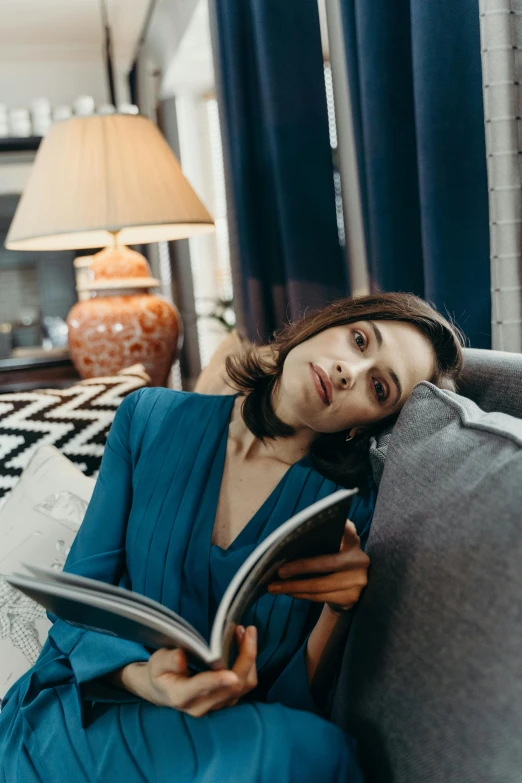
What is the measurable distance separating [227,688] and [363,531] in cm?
36

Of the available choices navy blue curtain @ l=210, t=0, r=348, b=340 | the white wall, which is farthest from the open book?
the white wall

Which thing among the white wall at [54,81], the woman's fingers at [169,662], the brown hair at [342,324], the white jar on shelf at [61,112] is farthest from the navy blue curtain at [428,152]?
the white wall at [54,81]

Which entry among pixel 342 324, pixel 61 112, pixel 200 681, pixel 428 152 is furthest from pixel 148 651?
pixel 61 112

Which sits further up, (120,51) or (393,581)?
(120,51)

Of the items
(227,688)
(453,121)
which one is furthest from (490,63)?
(227,688)

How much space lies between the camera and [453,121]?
4.23 feet

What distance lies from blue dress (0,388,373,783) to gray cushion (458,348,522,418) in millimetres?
211

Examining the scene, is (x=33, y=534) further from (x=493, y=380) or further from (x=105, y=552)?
(x=493, y=380)

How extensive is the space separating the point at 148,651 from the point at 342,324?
529 mm

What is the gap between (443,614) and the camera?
0.71 meters

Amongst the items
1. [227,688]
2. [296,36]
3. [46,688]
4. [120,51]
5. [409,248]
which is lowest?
[46,688]

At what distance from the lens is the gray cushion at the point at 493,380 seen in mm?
976

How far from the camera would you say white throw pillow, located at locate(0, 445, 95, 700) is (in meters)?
1.23

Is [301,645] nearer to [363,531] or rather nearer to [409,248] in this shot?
[363,531]
